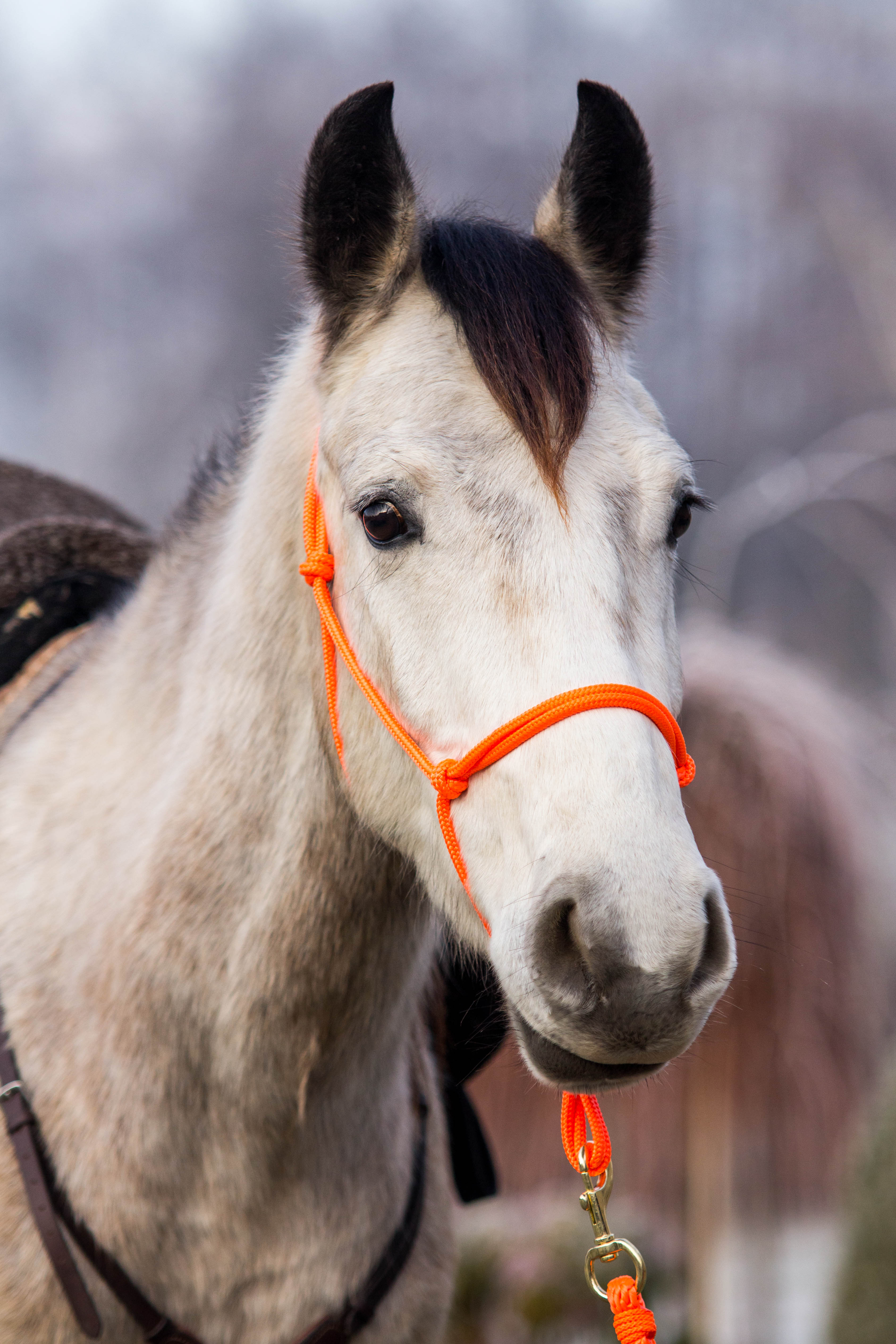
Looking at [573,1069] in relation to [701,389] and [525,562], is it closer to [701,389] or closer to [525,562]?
[525,562]

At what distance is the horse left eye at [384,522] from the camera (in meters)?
1.46

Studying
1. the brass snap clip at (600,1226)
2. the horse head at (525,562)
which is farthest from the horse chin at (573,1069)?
the brass snap clip at (600,1226)

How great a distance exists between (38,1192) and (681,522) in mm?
1535

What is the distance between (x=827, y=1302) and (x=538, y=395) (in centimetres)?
422

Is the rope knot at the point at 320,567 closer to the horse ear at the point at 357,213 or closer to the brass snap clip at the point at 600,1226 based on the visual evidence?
the horse ear at the point at 357,213

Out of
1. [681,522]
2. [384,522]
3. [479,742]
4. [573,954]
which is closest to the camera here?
[573,954]

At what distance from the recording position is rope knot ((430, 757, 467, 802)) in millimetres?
Result: 1383

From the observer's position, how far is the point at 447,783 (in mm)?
1391

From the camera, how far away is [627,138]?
1715mm

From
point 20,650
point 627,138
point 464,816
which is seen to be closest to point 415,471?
point 464,816

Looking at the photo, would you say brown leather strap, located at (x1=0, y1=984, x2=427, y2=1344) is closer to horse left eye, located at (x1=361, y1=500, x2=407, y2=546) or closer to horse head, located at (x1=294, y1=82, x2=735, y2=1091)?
horse head, located at (x1=294, y1=82, x2=735, y2=1091)

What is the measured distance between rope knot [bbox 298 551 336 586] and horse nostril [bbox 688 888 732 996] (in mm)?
771

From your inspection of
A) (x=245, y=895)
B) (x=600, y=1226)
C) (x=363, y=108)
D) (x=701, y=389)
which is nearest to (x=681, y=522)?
(x=363, y=108)

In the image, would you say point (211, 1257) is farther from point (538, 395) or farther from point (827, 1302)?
point (827, 1302)
